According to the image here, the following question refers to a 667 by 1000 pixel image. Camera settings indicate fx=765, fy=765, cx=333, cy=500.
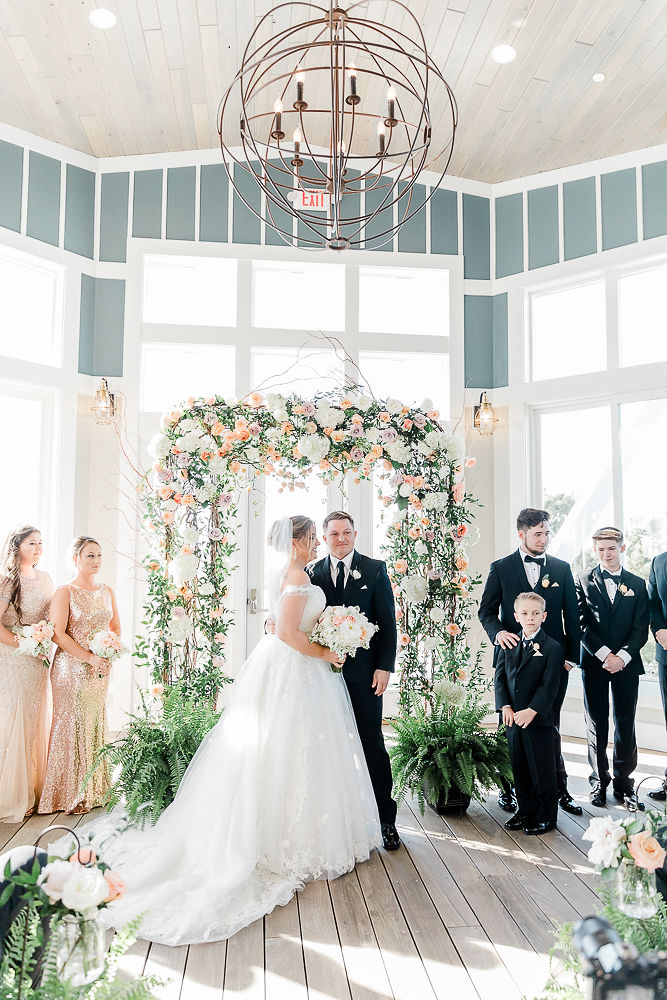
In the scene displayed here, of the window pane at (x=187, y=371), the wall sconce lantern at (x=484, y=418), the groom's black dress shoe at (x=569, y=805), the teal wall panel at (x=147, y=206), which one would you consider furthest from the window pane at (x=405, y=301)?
the groom's black dress shoe at (x=569, y=805)

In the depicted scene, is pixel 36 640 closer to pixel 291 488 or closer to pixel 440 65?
pixel 291 488

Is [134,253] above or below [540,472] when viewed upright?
above

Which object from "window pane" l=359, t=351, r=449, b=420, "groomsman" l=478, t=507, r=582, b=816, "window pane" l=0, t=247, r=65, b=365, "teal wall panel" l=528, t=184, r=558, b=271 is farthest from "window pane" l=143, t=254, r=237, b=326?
"groomsman" l=478, t=507, r=582, b=816

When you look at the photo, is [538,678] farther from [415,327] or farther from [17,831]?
[415,327]

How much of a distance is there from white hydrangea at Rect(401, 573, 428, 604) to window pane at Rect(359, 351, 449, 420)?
235cm

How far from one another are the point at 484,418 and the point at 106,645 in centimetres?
351

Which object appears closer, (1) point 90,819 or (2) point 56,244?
(1) point 90,819

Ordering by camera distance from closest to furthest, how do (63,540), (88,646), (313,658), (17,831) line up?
1. (313,658)
2. (17,831)
3. (88,646)
4. (63,540)

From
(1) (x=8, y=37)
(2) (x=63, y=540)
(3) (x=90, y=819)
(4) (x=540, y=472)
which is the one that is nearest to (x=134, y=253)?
(1) (x=8, y=37)

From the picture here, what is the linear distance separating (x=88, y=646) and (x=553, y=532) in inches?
146

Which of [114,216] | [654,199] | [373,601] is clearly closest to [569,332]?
[654,199]

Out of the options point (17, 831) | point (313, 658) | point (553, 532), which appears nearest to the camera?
point (313, 658)

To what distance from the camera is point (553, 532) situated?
6.20 meters

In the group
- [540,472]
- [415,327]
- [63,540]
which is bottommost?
[63,540]
